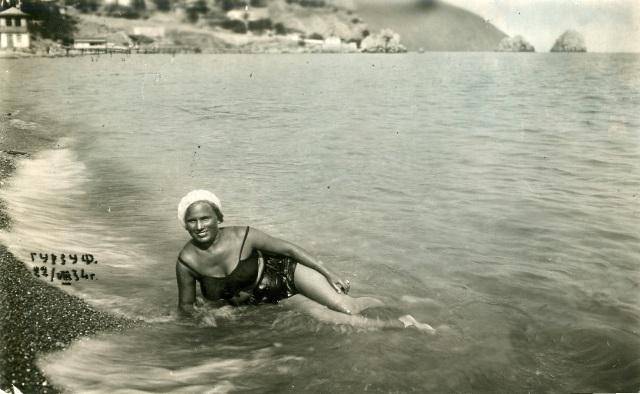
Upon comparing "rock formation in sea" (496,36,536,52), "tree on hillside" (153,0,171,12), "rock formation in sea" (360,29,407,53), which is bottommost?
"rock formation in sea" (496,36,536,52)

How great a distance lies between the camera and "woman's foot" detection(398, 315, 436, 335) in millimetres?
4922

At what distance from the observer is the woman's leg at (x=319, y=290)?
485 cm

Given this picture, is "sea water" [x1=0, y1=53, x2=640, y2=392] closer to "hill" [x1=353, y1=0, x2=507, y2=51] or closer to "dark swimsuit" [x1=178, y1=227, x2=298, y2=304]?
"dark swimsuit" [x1=178, y1=227, x2=298, y2=304]

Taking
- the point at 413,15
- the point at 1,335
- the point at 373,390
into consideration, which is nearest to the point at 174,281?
the point at 1,335

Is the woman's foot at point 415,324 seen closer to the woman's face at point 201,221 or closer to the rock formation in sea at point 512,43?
the woman's face at point 201,221

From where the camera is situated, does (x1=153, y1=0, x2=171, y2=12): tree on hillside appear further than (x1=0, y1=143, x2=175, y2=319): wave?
Yes

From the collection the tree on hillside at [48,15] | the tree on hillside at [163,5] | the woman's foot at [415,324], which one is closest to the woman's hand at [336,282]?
the woman's foot at [415,324]

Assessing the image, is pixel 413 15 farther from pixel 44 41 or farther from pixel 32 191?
pixel 44 41

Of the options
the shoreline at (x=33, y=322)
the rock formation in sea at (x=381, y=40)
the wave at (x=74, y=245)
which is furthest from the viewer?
the rock formation in sea at (x=381, y=40)

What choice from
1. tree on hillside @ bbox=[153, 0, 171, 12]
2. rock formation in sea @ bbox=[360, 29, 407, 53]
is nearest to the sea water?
tree on hillside @ bbox=[153, 0, 171, 12]

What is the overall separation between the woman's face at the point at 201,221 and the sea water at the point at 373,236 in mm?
771

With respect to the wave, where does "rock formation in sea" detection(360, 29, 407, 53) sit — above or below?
above

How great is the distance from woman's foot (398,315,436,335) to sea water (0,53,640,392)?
10 centimetres

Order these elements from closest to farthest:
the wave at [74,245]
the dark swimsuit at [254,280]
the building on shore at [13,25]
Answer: the dark swimsuit at [254,280], the wave at [74,245], the building on shore at [13,25]
